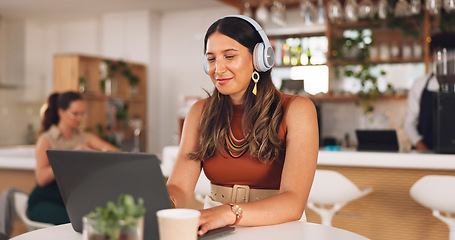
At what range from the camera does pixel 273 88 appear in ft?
5.66

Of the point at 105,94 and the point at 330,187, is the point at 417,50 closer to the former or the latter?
the point at 330,187

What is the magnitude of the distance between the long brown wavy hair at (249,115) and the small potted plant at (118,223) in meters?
0.81

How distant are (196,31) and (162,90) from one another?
1.07m

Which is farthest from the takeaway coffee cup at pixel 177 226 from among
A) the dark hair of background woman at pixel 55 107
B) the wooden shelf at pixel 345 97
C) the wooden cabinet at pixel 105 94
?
the wooden cabinet at pixel 105 94

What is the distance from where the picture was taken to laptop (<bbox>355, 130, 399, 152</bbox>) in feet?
9.70

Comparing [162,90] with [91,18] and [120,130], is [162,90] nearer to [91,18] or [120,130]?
→ [120,130]

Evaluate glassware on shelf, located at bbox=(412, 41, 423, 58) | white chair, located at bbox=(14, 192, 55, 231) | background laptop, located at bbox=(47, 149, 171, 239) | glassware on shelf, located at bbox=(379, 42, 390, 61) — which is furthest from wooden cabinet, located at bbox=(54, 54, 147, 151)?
background laptop, located at bbox=(47, 149, 171, 239)

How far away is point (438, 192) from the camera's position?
2379 mm

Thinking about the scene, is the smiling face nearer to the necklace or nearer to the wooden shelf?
the necklace

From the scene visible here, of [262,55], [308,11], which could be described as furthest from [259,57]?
[308,11]

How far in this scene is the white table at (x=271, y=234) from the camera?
1.18 meters

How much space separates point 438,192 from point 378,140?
669 mm

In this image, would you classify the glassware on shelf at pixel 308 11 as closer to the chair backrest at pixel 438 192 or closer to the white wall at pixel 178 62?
the chair backrest at pixel 438 192

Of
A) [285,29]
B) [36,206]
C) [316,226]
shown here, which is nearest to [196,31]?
[285,29]
